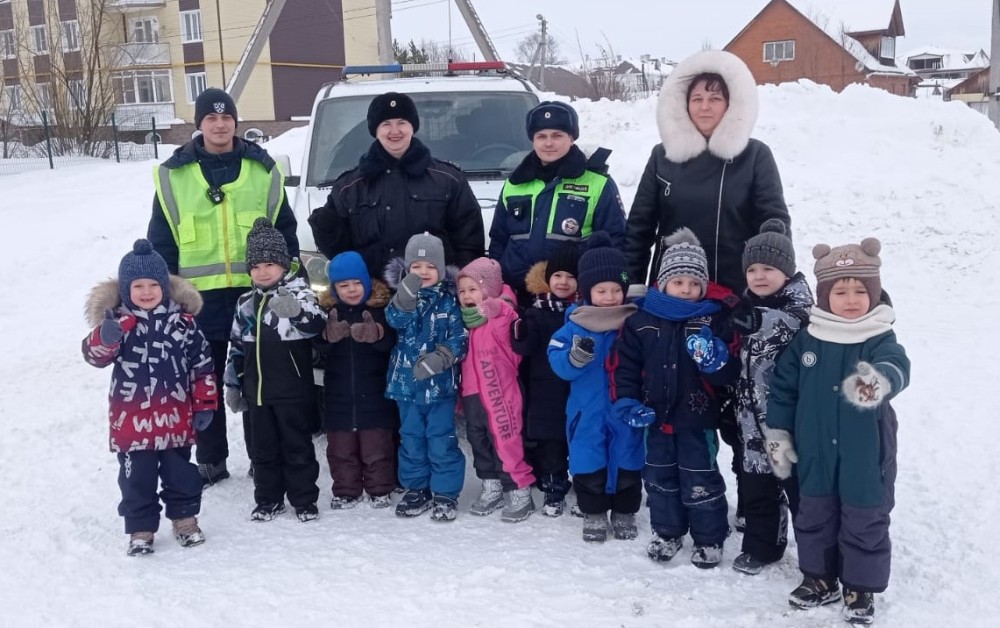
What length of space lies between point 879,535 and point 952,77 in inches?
3140

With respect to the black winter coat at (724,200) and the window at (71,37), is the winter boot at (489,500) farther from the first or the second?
the window at (71,37)

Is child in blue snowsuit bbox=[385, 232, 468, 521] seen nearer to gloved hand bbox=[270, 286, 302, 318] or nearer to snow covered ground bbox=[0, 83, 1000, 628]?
snow covered ground bbox=[0, 83, 1000, 628]

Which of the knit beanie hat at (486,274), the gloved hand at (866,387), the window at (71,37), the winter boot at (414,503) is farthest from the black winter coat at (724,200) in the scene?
the window at (71,37)

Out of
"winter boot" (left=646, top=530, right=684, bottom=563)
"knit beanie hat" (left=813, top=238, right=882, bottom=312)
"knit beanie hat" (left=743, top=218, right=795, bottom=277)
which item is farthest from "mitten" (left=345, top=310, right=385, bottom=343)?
"knit beanie hat" (left=813, top=238, right=882, bottom=312)

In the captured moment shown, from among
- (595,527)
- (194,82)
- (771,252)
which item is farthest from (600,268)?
(194,82)

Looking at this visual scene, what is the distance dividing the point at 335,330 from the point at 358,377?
313 millimetres

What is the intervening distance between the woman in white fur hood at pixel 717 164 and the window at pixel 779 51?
40.3 meters

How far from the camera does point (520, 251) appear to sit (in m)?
4.25

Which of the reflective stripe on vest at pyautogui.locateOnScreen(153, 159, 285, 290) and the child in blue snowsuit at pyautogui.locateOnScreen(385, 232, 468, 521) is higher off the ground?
the reflective stripe on vest at pyautogui.locateOnScreen(153, 159, 285, 290)

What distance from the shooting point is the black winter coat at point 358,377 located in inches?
164

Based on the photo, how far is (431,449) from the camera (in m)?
4.20

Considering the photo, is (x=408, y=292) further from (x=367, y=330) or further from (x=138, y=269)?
(x=138, y=269)

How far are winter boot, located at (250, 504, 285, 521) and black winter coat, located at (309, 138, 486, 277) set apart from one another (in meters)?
1.34

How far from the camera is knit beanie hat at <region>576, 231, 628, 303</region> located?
3.71 m
